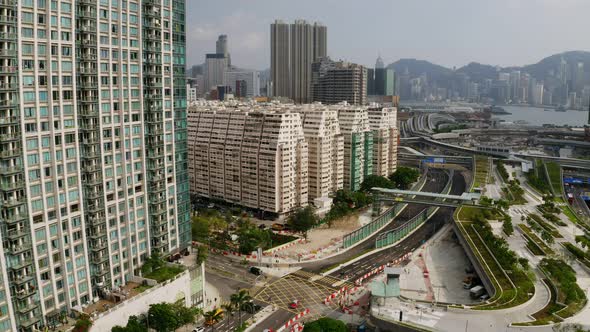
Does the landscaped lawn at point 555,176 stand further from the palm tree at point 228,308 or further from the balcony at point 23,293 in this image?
the balcony at point 23,293

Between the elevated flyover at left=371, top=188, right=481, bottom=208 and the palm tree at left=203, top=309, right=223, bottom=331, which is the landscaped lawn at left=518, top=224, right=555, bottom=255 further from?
the palm tree at left=203, top=309, right=223, bottom=331

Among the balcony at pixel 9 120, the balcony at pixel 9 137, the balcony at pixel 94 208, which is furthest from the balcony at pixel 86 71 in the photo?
the balcony at pixel 94 208

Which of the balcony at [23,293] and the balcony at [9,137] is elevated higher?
the balcony at [9,137]

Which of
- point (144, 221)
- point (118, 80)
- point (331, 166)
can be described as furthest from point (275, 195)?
point (118, 80)

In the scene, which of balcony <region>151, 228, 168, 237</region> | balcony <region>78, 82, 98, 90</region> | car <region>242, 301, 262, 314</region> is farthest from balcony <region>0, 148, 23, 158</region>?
car <region>242, 301, 262, 314</region>

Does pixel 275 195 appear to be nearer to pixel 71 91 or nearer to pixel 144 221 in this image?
pixel 144 221

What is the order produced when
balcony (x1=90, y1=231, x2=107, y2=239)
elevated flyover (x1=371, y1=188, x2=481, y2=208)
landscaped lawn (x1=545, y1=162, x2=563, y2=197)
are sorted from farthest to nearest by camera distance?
landscaped lawn (x1=545, y1=162, x2=563, y2=197) → elevated flyover (x1=371, y1=188, x2=481, y2=208) → balcony (x1=90, y1=231, x2=107, y2=239)
